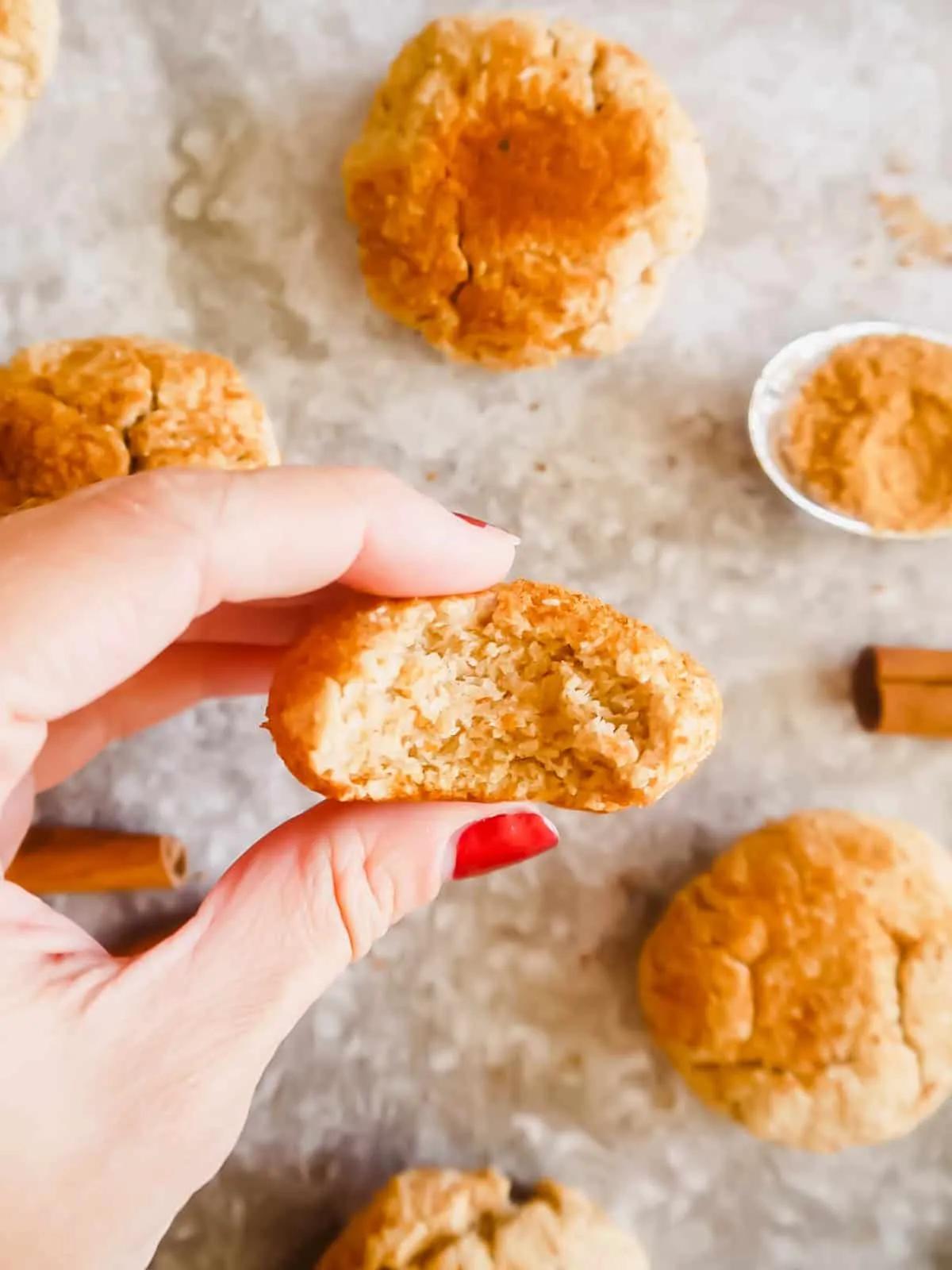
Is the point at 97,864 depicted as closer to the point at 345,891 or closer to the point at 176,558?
the point at 345,891

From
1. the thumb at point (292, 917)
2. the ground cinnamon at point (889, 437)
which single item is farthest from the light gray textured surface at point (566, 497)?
the thumb at point (292, 917)

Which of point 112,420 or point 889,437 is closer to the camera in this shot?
point 112,420

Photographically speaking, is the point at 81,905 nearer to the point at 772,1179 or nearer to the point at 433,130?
the point at 772,1179

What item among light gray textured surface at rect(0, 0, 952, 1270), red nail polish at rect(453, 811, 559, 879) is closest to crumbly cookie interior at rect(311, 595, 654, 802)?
red nail polish at rect(453, 811, 559, 879)

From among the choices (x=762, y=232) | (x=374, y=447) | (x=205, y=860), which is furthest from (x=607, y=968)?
(x=762, y=232)

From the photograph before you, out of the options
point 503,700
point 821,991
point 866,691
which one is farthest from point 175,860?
point 866,691

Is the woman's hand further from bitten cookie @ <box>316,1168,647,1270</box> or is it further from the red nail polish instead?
bitten cookie @ <box>316,1168,647,1270</box>
